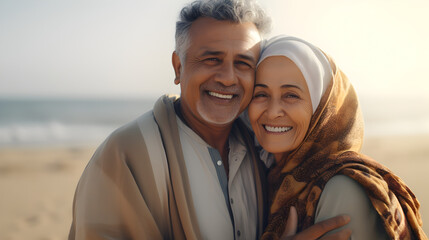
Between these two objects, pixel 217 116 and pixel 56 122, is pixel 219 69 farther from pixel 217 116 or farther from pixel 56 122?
pixel 56 122

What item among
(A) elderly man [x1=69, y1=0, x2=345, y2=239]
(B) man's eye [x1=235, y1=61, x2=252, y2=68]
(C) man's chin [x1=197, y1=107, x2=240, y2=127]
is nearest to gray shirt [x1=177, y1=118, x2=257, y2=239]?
(A) elderly man [x1=69, y1=0, x2=345, y2=239]

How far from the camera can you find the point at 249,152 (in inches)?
118

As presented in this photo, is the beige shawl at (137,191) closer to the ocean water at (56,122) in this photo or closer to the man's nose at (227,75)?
the man's nose at (227,75)

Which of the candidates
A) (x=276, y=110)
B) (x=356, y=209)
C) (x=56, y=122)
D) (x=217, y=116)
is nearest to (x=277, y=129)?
(x=276, y=110)

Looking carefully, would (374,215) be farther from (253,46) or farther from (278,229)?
(253,46)

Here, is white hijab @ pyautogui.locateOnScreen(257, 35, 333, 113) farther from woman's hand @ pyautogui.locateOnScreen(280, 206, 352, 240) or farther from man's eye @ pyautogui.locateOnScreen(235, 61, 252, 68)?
woman's hand @ pyautogui.locateOnScreen(280, 206, 352, 240)

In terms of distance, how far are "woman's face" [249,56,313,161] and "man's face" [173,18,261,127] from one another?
10cm

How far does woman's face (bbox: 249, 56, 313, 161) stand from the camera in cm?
253

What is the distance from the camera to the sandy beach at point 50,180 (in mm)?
7215

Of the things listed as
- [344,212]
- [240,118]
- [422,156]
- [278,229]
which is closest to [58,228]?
[240,118]

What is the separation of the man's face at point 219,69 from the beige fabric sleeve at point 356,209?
0.88 metres

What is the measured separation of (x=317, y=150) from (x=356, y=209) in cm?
48

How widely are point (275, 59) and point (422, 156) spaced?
438 inches

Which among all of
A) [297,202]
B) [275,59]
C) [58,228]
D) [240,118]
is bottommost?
[58,228]
